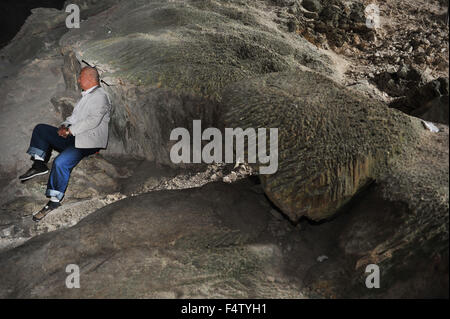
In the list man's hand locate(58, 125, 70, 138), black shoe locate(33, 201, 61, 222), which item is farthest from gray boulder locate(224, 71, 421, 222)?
black shoe locate(33, 201, 61, 222)

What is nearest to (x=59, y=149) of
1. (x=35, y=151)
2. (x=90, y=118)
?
(x=35, y=151)

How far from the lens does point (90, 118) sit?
14.7 feet

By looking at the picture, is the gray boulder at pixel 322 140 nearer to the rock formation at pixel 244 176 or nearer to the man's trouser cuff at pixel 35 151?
the rock formation at pixel 244 176

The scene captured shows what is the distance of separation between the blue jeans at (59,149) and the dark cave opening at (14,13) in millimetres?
5938

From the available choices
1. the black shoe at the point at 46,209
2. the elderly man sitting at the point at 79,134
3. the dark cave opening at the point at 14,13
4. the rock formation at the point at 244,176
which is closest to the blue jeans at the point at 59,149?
the elderly man sitting at the point at 79,134

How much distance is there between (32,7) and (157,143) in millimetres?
7266

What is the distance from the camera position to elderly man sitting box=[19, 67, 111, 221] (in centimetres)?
447

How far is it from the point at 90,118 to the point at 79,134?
23 cm

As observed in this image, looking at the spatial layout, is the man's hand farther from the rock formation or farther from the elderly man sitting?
the rock formation

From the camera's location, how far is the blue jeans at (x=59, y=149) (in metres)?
4.48

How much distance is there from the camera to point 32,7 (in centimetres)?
1035

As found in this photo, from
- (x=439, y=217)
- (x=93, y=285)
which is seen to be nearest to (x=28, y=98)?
(x=93, y=285)

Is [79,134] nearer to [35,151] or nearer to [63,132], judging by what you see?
[63,132]

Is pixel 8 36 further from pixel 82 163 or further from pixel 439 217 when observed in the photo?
pixel 439 217
